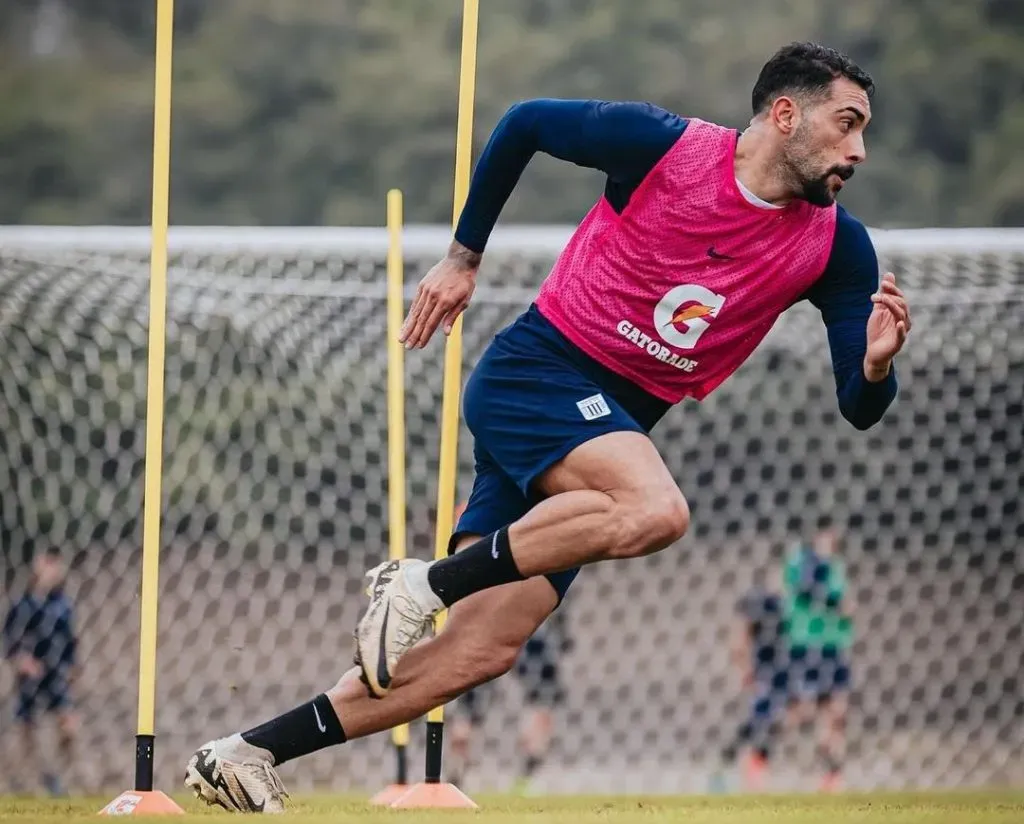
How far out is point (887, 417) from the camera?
48.0 feet

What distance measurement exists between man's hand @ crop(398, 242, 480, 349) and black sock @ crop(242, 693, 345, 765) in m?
1.24

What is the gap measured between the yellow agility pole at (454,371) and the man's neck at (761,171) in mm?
1071

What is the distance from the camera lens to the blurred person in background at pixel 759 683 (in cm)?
1101

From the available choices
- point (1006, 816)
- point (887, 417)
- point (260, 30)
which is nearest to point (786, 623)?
point (887, 417)

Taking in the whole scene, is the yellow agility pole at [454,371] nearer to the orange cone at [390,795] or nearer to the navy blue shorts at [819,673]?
the orange cone at [390,795]

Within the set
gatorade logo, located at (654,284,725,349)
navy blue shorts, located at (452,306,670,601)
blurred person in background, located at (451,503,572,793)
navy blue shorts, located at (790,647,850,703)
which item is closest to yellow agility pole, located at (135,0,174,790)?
navy blue shorts, located at (452,306,670,601)

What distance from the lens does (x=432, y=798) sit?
19.7ft

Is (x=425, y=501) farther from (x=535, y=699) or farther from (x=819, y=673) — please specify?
(x=819, y=673)

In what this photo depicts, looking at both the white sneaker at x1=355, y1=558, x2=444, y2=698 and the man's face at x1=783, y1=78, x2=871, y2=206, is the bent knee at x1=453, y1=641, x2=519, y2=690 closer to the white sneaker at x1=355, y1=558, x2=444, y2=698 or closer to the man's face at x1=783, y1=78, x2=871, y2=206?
the white sneaker at x1=355, y1=558, x2=444, y2=698

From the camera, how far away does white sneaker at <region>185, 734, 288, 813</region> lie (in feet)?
17.8

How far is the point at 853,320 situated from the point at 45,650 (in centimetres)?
744

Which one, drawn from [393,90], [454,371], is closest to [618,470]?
[454,371]

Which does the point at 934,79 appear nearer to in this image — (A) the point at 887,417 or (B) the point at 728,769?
(A) the point at 887,417

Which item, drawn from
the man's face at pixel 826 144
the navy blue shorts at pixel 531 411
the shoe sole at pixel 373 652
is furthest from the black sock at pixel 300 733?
the man's face at pixel 826 144
